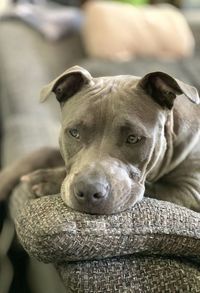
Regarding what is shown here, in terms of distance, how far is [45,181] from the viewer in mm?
1797

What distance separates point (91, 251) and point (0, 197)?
32.4 inches

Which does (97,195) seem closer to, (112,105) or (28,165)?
(112,105)

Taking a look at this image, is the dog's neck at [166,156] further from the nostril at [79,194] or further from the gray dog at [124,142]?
the nostril at [79,194]

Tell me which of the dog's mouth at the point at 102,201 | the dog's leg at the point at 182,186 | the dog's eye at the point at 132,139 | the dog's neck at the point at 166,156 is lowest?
the dog's leg at the point at 182,186

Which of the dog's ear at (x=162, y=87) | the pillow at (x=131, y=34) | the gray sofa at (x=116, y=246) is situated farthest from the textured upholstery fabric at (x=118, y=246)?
the pillow at (x=131, y=34)

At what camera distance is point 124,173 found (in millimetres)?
1526

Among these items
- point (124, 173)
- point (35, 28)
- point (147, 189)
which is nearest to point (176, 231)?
point (124, 173)

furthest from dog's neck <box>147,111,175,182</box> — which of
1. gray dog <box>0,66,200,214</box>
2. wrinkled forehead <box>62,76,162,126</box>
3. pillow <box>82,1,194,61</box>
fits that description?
pillow <box>82,1,194,61</box>

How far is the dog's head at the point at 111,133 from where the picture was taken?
1452mm

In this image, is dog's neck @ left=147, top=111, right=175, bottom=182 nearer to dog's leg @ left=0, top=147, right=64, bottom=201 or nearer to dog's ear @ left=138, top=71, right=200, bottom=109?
dog's ear @ left=138, top=71, right=200, bottom=109

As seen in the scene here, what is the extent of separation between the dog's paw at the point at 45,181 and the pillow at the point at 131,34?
5.29 ft

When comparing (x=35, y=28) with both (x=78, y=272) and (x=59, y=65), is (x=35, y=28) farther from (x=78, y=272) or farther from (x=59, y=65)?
(x=78, y=272)

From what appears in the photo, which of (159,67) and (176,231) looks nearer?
(176,231)

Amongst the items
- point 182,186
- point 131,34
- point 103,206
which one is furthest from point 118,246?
point 131,34
